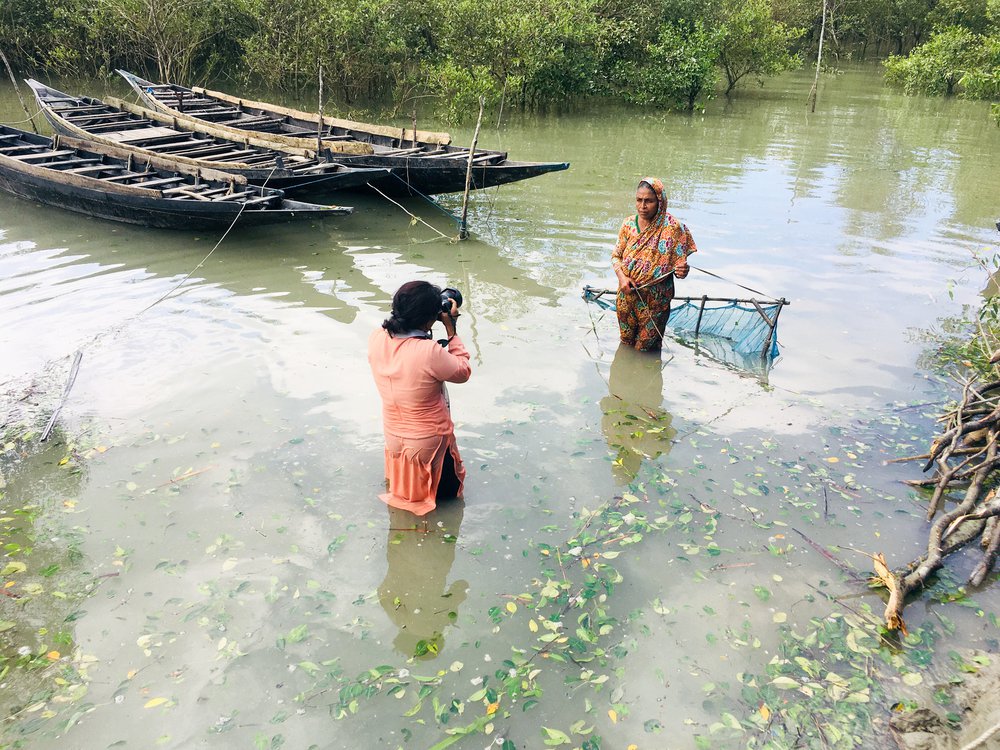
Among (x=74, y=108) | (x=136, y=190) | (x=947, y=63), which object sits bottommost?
(x=136, y=190)

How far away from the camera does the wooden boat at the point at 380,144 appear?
876 cm

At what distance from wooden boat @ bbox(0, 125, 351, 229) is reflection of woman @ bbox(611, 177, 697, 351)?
3.35 m

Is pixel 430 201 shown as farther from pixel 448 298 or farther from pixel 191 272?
pixel 448 298

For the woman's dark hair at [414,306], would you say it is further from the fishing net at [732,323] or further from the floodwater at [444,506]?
the fishing net at [732,323]

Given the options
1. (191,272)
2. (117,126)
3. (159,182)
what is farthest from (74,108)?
(191,272)

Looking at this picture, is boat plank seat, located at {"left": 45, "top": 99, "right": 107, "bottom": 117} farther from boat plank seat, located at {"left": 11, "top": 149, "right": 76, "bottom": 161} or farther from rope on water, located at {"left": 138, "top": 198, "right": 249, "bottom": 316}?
rope on water, located at {"left": 138, "top": 198, "right": 249, "bottom": 316}

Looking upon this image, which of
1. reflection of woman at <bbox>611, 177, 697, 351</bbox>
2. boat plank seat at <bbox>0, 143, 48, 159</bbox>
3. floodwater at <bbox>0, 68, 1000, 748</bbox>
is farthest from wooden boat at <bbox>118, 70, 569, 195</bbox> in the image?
reflection of woman at <bbox>611, 177, 697, 351</bbox>

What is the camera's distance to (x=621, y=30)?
16641mm

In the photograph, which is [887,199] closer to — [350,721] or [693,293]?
[693,293]

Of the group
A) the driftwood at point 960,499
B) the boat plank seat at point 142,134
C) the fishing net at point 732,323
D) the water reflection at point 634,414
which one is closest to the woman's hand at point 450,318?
the water reflection at point 634,414

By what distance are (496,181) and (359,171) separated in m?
1.73

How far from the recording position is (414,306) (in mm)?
3186

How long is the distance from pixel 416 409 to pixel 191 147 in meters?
8.43

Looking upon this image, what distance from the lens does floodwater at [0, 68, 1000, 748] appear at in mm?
2879
